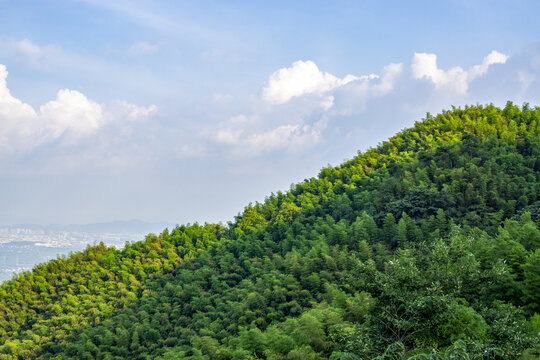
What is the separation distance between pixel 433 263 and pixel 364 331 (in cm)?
355

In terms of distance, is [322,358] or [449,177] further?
[449,177]

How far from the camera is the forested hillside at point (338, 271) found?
1426 centimetres

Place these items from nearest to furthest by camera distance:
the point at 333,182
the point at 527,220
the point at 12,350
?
the point at 527,220 → the point at 12,350 → the point at 333,182

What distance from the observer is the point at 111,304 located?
5066 cm

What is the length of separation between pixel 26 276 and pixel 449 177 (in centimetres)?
5322

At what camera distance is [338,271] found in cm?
3512

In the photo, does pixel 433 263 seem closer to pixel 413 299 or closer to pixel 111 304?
pixel 413 299

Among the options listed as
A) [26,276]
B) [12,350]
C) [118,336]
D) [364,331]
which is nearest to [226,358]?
[364,331]

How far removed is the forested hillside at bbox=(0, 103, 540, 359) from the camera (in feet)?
46.8

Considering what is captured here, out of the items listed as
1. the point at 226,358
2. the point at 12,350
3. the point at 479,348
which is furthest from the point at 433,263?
the point at 12,350

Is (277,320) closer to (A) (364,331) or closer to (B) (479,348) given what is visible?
(A) (364,331)

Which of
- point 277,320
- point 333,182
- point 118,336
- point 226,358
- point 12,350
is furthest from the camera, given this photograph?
point 333,182

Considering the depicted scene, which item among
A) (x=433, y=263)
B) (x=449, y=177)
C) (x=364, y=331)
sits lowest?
(x=364, y=331)

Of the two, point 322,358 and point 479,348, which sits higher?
point 479,348
